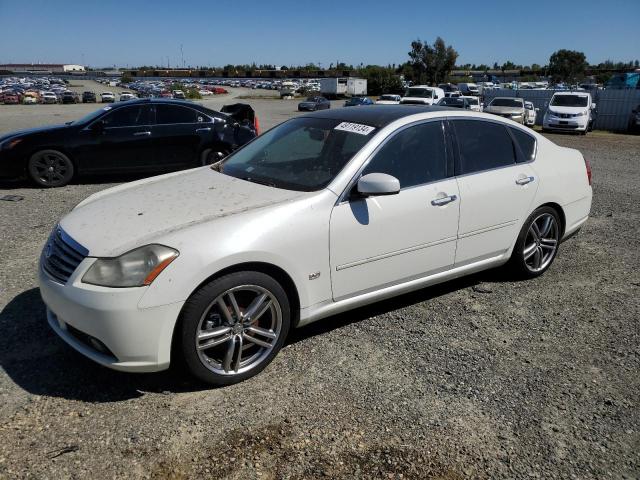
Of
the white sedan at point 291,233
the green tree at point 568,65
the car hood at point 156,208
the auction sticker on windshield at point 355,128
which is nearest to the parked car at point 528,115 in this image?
the white sedan at point 291,233

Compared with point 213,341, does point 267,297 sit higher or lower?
higher

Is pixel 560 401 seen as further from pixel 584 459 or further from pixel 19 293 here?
pixel 19 293

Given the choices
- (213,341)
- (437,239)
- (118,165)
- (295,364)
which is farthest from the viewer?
(118,165)

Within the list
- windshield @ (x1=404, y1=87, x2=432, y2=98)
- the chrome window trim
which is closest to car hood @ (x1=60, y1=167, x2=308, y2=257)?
the chrome window trim

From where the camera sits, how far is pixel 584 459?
2562 mm

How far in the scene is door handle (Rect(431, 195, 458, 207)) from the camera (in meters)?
3.77

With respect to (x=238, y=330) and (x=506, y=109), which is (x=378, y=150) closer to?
(x=238, y=330)

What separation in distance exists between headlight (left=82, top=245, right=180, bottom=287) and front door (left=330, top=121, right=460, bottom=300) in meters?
1.05

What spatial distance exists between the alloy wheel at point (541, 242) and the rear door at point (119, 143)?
6.69m

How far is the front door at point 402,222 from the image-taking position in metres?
3.39

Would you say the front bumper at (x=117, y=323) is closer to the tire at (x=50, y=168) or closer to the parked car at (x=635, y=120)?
the tire at (x=50, y=168)

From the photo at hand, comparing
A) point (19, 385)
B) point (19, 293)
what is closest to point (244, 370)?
point (19, 385)

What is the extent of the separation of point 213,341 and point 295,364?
645 millimetres

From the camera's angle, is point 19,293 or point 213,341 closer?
point 213,341
